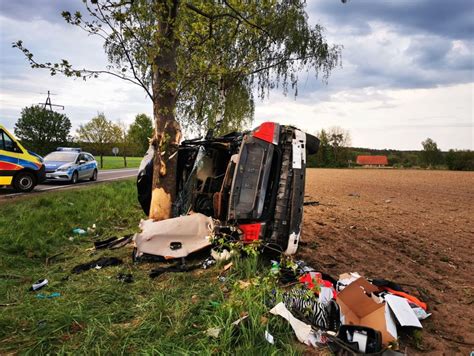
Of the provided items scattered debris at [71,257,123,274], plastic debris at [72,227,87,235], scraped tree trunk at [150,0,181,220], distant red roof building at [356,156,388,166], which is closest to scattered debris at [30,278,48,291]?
scattered debris at [71,257,123,274]

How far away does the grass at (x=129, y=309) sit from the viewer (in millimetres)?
2721

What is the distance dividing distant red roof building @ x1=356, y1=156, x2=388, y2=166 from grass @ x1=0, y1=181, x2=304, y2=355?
71.3m

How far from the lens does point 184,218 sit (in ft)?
16.8

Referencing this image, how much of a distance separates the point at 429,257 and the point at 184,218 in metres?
4.14

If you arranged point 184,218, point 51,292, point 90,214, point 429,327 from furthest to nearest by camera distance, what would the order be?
point 90,214
point 184,218
point 51,292
point 429,327

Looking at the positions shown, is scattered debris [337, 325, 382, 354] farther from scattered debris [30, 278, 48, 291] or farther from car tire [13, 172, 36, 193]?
car tire [13, 172, 36, 193]

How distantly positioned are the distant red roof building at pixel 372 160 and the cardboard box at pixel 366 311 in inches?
2820

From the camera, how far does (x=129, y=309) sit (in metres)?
3.42

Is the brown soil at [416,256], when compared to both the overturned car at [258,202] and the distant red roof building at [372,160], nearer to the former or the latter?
the overturned car at [258,202]

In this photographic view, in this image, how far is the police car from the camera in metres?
15.2

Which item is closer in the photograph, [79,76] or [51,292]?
[51,292]

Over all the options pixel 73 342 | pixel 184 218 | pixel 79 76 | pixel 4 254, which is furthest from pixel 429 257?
pixel 4 254

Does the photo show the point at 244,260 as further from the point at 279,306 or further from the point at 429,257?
the point at 429,257

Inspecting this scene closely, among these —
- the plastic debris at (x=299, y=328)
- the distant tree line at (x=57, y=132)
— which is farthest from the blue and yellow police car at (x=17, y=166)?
the distant tree line at (x=57, y=132)
